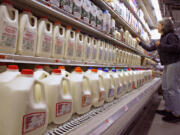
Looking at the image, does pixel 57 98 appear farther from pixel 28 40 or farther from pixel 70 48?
pixel 70 48

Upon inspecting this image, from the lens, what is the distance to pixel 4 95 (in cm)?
79

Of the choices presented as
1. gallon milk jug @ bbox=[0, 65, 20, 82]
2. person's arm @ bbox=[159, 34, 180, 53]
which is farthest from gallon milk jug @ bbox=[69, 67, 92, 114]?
person's arm @ bbox=[159, 34, 180, 53]

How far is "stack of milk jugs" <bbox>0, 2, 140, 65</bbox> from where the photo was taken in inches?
39.5

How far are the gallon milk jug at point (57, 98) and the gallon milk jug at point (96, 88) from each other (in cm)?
40

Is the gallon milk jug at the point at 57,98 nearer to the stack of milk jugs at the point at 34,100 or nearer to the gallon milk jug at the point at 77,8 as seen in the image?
the stack of milk jugs at the point at 34,100

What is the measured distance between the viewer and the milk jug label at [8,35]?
0.98 meters

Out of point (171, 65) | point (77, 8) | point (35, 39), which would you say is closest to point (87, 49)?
point (77, 8)

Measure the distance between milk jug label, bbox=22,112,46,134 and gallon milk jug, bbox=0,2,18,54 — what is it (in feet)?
1.40

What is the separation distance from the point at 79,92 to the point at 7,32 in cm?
63

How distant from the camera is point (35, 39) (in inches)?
47.5

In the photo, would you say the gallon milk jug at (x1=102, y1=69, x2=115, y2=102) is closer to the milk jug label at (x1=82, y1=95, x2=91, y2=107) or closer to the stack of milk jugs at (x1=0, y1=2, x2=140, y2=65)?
the stack of milk jugs at (x1=0, y1=2, x2=140, y2=65)

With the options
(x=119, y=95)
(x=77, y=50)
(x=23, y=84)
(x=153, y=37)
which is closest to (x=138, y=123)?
(x=119, y=95)

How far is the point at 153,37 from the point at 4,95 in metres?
8.51

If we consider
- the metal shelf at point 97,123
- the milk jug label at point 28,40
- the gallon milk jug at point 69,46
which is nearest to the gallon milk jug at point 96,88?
the metal shelf at point 97,123
